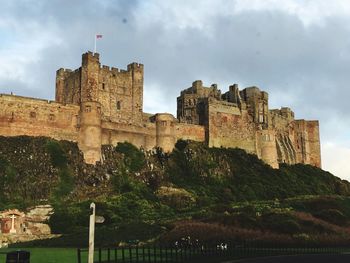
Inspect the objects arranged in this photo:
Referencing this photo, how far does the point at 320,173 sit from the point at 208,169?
29317 mm

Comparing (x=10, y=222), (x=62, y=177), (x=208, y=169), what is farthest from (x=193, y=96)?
(x=10, y=222)

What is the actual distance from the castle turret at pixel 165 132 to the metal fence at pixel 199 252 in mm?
42929

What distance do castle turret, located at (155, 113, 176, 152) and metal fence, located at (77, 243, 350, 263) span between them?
42.9 m

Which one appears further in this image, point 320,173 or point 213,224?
point 320,173

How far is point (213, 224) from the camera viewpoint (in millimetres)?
38875

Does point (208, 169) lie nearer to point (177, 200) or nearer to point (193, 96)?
point (177, 200)

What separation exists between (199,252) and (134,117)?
5166 centimetres

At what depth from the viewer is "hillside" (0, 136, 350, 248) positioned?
39781mm

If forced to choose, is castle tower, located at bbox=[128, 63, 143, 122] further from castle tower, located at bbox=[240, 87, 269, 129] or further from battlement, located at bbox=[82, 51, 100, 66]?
castle tower, located at bbox=[240, 87, 269, 129]

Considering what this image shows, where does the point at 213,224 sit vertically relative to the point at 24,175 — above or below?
below

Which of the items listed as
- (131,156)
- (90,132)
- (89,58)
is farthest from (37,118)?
(131,156)

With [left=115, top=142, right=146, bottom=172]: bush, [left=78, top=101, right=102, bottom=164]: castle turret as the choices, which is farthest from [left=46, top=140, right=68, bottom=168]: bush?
[left=115, top=142, right=146, bottom=172]: bush

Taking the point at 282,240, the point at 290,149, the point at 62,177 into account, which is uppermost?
the point at 290,149

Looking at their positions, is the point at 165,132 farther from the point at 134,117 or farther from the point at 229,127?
the point at 229,127
